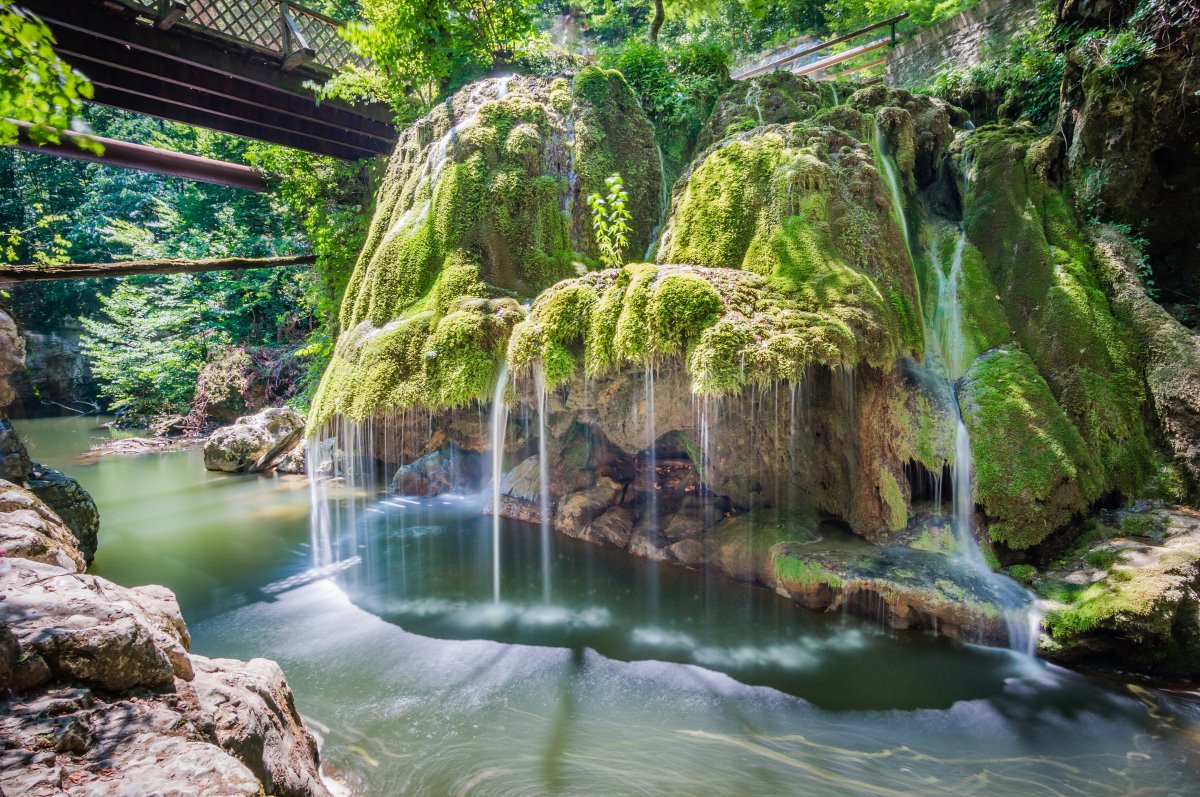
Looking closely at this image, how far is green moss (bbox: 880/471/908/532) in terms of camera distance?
20.2 ft

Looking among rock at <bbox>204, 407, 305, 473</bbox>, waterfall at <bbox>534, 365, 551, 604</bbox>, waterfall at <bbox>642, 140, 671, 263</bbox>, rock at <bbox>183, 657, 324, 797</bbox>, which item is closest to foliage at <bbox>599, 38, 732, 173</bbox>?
waterfall at <bbox>642, 140, 671, 263</bbox>

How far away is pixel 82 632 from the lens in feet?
7.61

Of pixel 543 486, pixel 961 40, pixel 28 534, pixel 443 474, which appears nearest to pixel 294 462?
pixel 443 474

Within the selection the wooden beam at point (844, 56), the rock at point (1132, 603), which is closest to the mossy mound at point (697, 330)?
the rock at point (1132, 603)

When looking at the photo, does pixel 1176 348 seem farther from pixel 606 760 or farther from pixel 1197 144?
pixel 606 760

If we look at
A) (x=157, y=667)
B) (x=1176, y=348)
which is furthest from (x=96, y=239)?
(x=1176, y=348)

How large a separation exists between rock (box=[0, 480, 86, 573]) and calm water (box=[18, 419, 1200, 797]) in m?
2.12

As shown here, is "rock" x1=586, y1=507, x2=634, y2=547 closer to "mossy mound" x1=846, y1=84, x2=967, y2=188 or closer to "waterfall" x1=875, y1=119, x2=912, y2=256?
"waterfall" x1=875, y1=119, x2=912, y2=256

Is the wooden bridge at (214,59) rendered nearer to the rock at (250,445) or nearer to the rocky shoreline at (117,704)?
the rock at (250,445)

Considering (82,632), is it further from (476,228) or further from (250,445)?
(250,445)

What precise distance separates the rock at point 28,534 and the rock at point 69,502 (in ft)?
13.1

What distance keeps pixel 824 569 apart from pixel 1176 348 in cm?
466

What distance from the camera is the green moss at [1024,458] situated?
5660 millimetres

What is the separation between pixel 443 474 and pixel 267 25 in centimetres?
839
